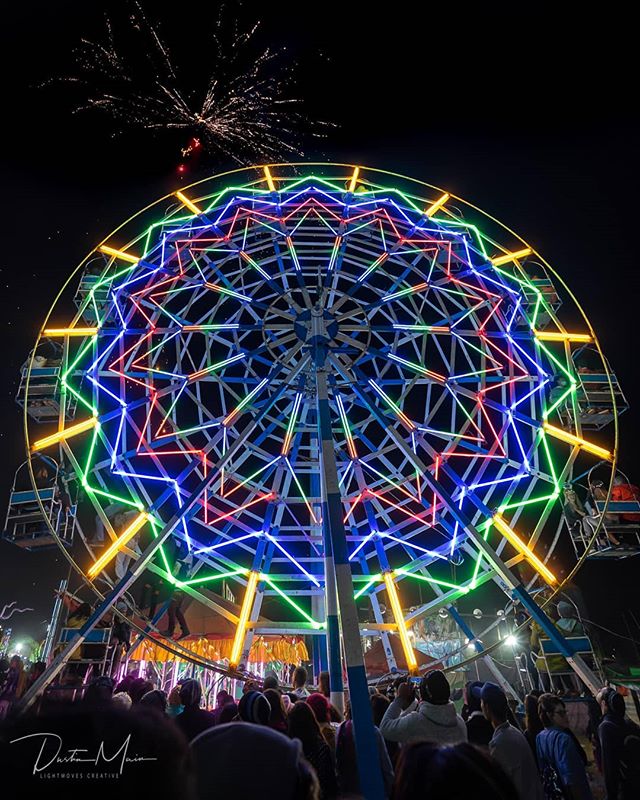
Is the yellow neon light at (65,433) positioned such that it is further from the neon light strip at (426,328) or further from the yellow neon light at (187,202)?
the neon light strip at (426,328)

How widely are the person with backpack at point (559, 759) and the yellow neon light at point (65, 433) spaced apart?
11261 millimetres

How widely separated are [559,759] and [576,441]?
10.4 meters

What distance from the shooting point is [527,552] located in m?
12.1

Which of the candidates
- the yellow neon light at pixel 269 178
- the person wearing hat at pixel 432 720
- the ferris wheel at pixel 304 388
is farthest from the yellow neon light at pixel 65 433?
the person wearing hat at pixel 432 720

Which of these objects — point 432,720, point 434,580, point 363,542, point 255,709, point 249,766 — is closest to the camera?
point 249,766

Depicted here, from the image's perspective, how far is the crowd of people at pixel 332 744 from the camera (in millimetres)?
1771

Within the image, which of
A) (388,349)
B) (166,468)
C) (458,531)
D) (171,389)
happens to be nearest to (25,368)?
(171,389)

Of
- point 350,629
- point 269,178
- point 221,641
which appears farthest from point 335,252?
point 221,641

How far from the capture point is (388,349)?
1581 cm

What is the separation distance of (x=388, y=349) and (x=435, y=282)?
2.54 metres

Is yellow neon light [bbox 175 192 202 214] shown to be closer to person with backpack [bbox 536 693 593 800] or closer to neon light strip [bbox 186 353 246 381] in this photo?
neon light strip [bbox 186 353 246 381]

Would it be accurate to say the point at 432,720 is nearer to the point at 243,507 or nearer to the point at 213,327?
the point at 213,327

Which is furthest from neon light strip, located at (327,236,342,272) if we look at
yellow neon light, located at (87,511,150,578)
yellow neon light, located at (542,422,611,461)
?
yellow neon light, located at (87,511,150,578)

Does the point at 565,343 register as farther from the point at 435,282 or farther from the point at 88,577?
the point at 88,577
